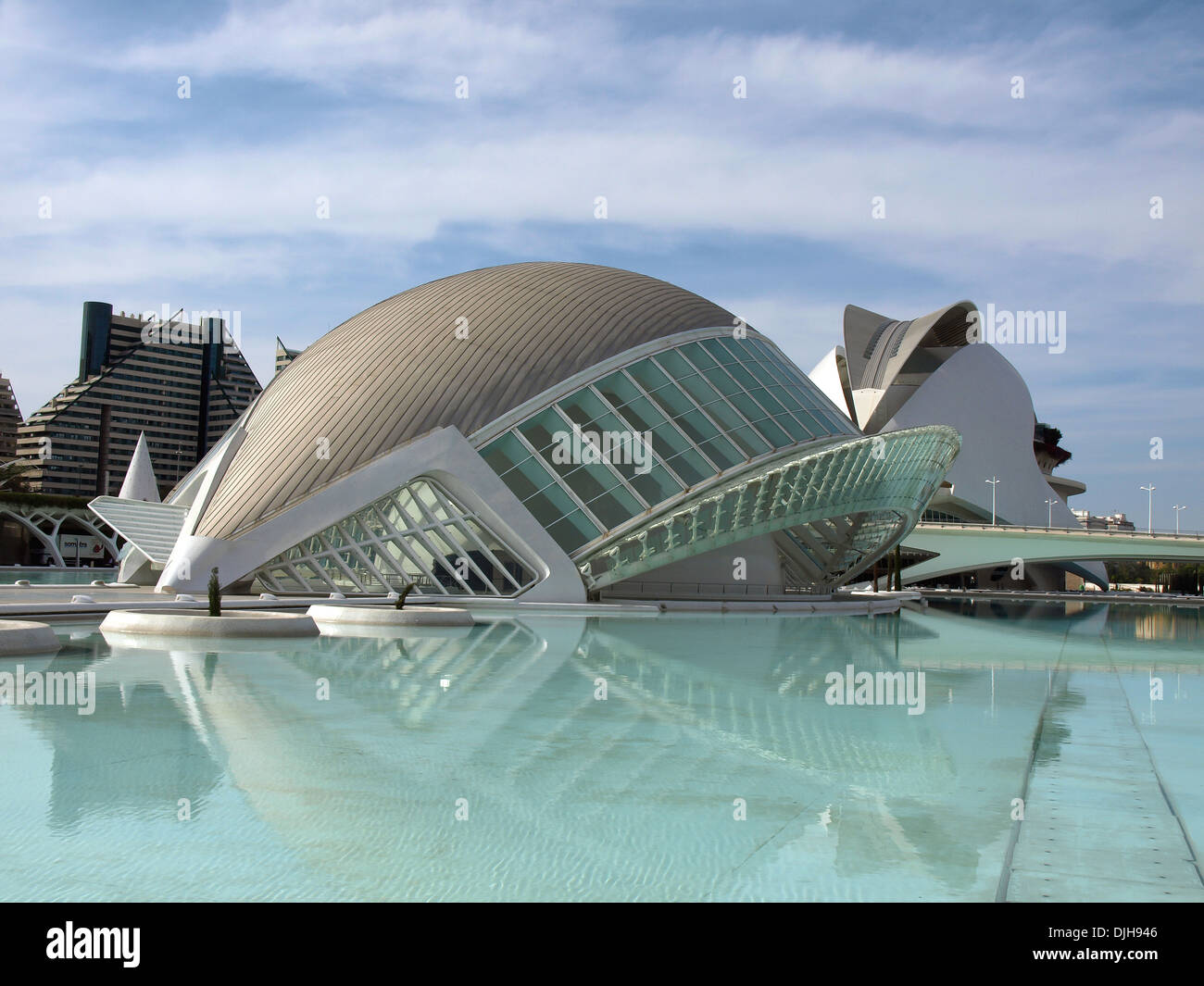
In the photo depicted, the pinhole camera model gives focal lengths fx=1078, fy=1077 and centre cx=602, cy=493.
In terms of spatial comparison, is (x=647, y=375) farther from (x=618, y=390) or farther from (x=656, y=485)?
(x=656, y=485)

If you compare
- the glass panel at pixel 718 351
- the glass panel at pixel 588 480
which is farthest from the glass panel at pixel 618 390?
the glass panel at pixel 718 351

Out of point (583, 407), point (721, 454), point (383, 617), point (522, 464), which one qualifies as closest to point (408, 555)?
point (522, 464)

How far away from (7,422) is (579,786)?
436 ft

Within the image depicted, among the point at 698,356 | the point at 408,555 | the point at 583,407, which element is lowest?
the point at 408,555

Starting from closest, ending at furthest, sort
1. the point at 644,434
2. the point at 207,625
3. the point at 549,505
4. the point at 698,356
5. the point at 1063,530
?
1. the point at 207,625
2. the point at 549,505
3. the point at 644,434
4. the point at 698,356
5. the point at 1063,530

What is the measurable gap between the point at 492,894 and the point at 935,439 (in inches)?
1334

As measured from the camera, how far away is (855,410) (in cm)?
7756

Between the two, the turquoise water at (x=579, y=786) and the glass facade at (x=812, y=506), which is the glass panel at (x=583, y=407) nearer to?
the glass facade at (x=812, y=506)

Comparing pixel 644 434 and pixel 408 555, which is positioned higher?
pixel 644 434

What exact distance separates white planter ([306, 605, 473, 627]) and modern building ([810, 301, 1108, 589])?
5592 cm

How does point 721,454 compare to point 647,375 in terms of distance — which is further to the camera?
point 647,375

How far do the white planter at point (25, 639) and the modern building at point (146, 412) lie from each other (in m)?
102

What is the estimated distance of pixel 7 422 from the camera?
4803 inches
